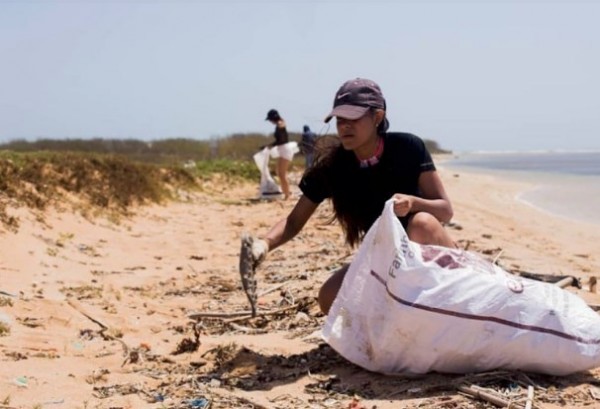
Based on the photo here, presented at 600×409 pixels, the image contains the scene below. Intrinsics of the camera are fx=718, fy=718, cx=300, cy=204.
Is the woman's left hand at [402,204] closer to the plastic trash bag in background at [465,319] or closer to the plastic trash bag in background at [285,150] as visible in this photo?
the plastic trash bag in background at [465,319]

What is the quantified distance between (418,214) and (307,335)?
96cm

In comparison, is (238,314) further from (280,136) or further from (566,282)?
(280,136)

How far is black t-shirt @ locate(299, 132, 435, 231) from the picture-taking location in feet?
10.0

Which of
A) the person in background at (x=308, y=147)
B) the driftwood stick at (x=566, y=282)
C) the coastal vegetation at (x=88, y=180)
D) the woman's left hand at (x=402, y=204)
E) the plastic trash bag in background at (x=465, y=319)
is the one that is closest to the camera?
the plastic trash bag in background at (x=465, y=319)

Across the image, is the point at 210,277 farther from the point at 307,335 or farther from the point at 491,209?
the point at 491,209

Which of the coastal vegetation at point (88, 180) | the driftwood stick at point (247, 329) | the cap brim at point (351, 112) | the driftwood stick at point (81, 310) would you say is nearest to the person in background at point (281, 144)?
the coastal vegetation at point (88, 180)

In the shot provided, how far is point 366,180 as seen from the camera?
10.3ft

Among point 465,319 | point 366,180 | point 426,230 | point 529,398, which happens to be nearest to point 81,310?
point 366,180

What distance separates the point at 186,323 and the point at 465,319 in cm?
192

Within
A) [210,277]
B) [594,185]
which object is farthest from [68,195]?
[594,185]

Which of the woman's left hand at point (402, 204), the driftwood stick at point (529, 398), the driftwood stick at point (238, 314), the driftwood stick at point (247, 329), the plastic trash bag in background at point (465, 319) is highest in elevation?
the woman's left hand at point (402, 204)

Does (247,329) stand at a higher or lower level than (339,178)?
lower

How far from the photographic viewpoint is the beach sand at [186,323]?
8.66 ft

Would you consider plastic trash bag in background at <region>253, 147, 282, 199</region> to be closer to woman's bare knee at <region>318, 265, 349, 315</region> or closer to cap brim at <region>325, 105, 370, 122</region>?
woman's bare knee at <region>318, 265, 349, 315</region>
